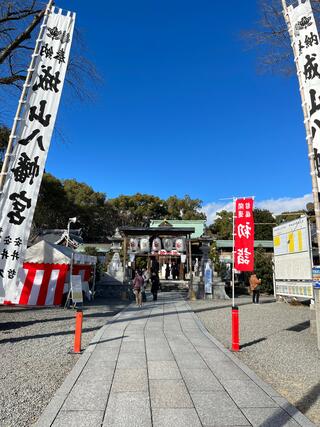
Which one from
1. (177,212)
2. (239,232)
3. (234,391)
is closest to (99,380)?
(234,391)

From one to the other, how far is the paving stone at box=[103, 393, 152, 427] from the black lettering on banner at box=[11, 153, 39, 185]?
183 inches

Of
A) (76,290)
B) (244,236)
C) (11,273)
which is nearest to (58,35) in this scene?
(11,273)

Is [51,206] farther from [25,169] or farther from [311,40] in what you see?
[311,40]

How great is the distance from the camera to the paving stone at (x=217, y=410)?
3336 millimetres

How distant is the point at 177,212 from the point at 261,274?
99.3 feet

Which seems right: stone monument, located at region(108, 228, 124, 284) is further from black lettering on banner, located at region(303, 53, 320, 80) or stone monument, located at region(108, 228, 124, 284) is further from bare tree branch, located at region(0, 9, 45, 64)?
black lettering on banner, located at region(303, 53, 320, 80)

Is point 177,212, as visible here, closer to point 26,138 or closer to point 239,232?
point 239,232

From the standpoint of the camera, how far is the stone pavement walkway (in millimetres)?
3385

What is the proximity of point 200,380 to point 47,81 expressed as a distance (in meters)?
6.74

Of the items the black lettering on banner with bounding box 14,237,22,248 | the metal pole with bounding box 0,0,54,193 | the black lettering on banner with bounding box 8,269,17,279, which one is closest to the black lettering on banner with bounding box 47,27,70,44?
the metal pole with bounding box 0,0,54,193

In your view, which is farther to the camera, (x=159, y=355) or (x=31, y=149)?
(x=31, y=149)

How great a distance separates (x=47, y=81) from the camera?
732 centimetres

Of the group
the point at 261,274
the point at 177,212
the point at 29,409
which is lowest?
the point at 29,409

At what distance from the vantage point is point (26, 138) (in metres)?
6.91
